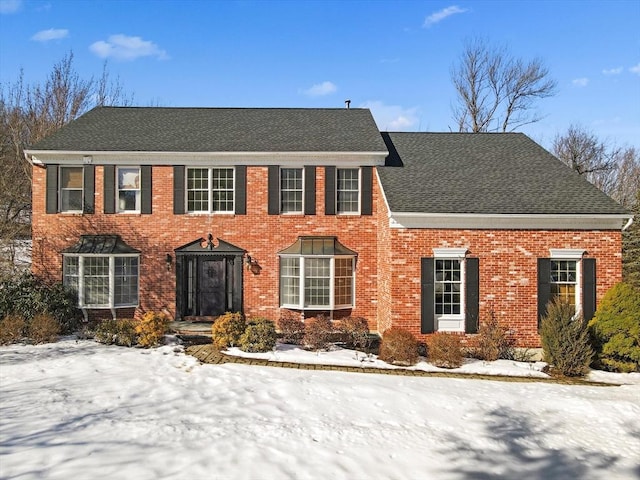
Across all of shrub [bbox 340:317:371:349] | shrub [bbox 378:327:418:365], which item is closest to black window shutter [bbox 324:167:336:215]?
shrub [bbox 340:317:371:349]

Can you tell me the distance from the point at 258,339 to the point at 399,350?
12.9 feet

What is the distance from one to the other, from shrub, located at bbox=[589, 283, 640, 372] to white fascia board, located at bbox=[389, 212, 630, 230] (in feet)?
6.82

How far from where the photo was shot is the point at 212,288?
49.7 feet

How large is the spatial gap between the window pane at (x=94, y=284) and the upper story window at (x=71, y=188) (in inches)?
84.9

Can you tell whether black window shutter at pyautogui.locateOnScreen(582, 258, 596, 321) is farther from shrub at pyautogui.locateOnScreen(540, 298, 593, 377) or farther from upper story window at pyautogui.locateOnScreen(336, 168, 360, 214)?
upper story window at pyautogui.locateOnScreen(336, 168, 360, 214)

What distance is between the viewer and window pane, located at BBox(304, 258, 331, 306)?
47.4 feet

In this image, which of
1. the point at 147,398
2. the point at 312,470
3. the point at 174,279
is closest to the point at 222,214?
the point at 174,279

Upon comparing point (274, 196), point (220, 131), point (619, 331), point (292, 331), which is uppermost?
point (220, 131)

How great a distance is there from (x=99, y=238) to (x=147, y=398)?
8547mm

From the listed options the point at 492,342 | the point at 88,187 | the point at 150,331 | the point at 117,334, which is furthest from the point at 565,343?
the point at 88,187

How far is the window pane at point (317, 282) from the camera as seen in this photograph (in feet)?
47.4

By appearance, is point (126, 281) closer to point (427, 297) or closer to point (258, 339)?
point (258, 339)

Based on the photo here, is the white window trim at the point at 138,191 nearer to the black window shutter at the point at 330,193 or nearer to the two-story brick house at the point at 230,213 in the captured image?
the two-story brick house at the point at 230,213

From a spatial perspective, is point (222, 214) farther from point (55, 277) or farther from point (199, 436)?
point (199, 436)
